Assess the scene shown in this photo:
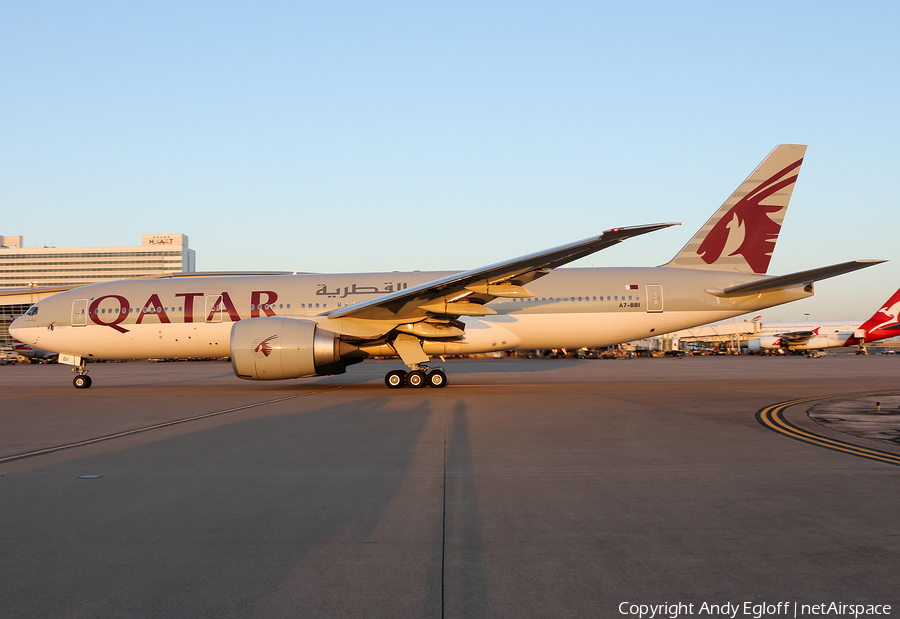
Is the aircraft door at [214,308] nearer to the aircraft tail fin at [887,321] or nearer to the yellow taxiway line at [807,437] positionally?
the yellow taxiway line at [807,437]

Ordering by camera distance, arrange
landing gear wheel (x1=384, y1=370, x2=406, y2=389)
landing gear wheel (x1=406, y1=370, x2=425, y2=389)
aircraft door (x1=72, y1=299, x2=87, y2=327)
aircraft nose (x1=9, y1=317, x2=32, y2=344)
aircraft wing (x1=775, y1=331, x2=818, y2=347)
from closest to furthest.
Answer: landing gear wheel (x1=406, y1=370, x2=425, y2=389), landing gear wheel (x1=384, y1=370, x2=406, y2=389), aircraft door (x1=72, y1=299, x2=87, y2=327), aircraft nose (x1=9, y1=317, x2=32, y2=344), aircraft wing (x1=775, y1=331, x2=818, y2=347)

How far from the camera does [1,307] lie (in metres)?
69.7

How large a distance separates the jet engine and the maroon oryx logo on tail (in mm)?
12749

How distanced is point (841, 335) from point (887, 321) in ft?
61.5

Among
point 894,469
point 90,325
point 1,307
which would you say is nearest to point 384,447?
point 894,469

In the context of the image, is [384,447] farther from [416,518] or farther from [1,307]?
[1,307]

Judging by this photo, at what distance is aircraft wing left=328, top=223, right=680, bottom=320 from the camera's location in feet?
40.8

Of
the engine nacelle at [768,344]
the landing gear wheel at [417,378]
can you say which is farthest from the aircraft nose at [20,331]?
the engine nacelle at [768,344]

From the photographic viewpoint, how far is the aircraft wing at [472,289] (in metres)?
12.4

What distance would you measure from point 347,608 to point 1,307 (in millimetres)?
85213

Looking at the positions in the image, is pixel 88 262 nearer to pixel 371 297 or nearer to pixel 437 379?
pixel 371 297

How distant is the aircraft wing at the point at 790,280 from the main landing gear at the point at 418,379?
28.9 ft

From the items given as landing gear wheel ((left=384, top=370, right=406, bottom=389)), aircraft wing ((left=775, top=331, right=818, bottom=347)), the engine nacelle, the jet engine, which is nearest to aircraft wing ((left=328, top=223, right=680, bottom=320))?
the jet engine

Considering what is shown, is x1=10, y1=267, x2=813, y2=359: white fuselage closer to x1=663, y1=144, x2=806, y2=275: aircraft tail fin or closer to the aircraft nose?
the aircraft nose
